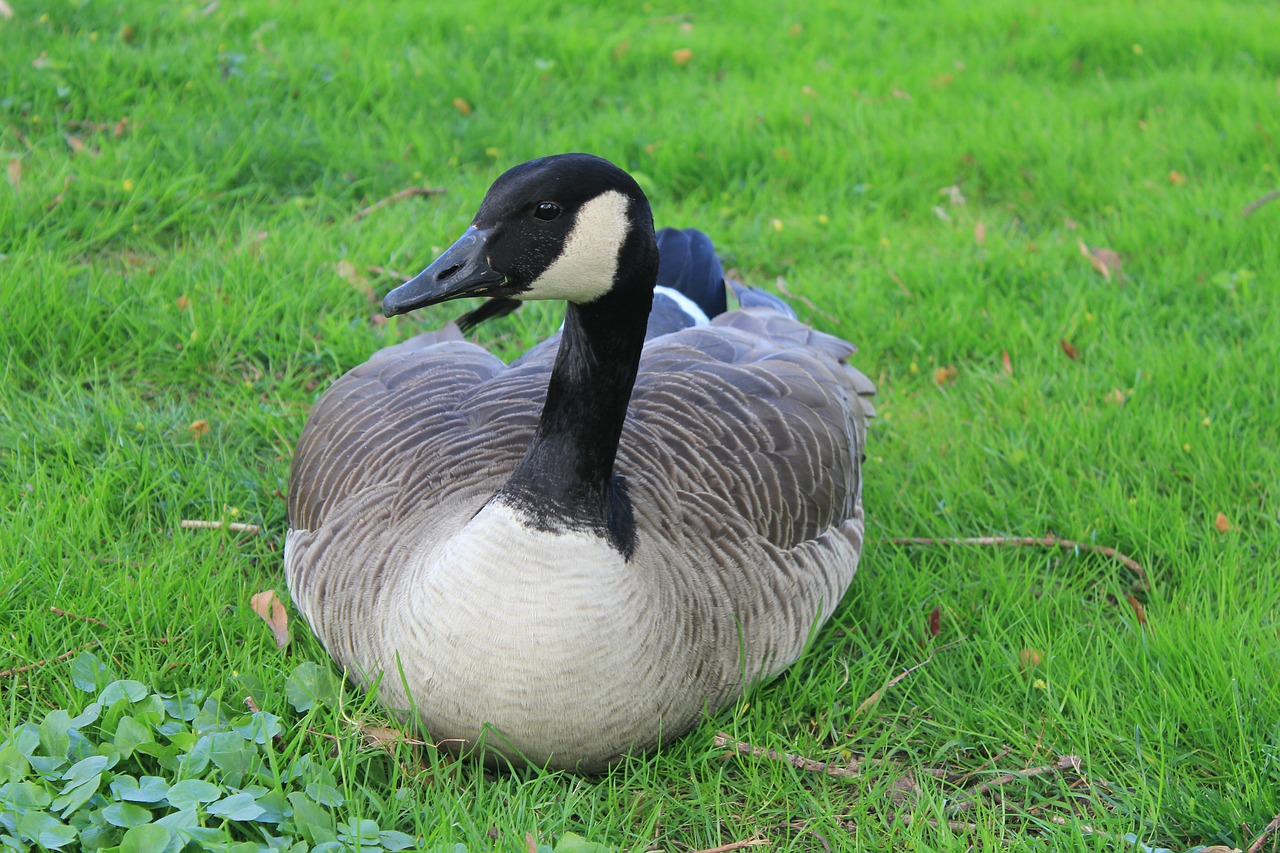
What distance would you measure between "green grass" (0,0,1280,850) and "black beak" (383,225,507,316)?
1068mm

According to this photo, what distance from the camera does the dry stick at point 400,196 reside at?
5.21 metres

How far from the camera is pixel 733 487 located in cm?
307

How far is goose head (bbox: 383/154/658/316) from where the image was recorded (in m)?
2.42

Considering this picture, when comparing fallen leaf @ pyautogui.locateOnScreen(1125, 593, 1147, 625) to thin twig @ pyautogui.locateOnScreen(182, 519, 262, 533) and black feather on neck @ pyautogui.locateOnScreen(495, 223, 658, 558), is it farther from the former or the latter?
thin twig @ pyautogui.locateOnScreen(182, 519, 262, 533)

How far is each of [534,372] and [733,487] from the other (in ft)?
2.32

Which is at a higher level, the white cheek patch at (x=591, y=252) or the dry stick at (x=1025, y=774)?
the white cheek patch at (x=591, y=252)

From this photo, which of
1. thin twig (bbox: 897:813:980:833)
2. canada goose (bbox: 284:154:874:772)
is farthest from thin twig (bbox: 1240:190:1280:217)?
thin twig (bbox: 897:813:980:833)

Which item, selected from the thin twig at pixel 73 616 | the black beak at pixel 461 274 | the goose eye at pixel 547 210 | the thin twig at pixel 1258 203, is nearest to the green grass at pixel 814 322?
the thin twig at pixel 73 616

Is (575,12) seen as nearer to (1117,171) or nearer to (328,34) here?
(328,34)

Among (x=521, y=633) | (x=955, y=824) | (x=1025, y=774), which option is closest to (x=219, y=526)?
(x=521, y=633)

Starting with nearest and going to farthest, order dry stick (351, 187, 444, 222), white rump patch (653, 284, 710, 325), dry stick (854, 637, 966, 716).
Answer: dry stick (854, 637, 966, 716)
white rump patch (653, 284, 710, 325)
dry stick (351, 187, 444, 222)

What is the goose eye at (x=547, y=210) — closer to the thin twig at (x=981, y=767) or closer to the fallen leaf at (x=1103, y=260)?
the thin twig at (x=981, y=767)

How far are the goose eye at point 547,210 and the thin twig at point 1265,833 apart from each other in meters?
2.02

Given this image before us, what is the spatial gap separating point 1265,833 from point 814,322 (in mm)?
2737
